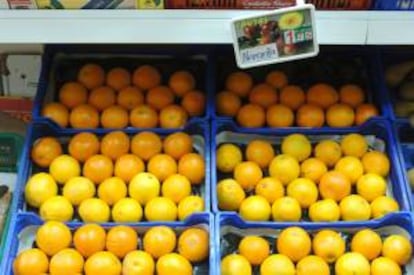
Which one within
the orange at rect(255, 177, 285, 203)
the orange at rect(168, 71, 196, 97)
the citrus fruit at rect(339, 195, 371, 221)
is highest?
the orange at rect(168, 71, 196, 97)

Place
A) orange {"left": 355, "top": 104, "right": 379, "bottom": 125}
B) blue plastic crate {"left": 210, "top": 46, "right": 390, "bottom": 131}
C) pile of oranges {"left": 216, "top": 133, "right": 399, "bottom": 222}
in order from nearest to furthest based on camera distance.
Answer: pile of oranges {"left": 216, "top": 133, "right": 399, "bottom": 222}, orange {"left": 355, "top": 104, "right": 379, "bottom": 125}, blue plastic crate {"left": 210, "top": 46, "right": 390, "bottom": 131}

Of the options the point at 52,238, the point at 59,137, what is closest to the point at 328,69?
the point at 59,137

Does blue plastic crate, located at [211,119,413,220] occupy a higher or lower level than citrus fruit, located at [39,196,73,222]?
higher

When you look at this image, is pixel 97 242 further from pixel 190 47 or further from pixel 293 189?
pixel 190 47

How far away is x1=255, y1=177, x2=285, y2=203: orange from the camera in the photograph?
1.32 m

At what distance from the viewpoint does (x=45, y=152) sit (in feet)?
4.48

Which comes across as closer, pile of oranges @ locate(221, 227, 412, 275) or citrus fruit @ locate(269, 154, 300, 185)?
pile of oranges @ locate(221, 227, 412, 275)

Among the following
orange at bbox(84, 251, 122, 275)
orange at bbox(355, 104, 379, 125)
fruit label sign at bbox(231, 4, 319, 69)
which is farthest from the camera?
orange at bbox(355, 104, 379, 125)

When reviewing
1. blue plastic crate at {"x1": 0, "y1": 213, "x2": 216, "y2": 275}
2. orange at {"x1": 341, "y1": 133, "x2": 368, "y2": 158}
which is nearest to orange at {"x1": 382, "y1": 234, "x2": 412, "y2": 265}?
orange at {"x1": 341, "y1": 133, "x2": 368, "y2": 158}

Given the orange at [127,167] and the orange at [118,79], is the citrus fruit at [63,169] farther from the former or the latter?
the orange at [118,79]

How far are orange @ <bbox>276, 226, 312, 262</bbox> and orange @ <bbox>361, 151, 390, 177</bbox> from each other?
0.73ft

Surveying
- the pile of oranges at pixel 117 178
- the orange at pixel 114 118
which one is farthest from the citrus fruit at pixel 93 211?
the orange at pixel 114 118

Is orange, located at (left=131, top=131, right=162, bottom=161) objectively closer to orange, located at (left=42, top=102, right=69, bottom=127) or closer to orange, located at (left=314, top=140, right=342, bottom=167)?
orange, located at (left=42, top=102, right=69, bottom=127)

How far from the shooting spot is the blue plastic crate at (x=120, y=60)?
1.54 m
